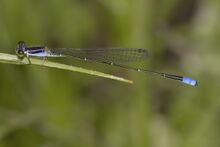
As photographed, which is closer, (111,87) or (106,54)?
Result: (106,54)

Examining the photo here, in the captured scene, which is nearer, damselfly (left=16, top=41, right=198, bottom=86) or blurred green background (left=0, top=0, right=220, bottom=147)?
damselfly (left=16, top=41, right=198, bottom=86)

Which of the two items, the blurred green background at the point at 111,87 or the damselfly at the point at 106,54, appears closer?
the damselfly at the point at 106,54

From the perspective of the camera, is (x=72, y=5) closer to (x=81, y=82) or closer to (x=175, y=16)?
(x=81, y=82)

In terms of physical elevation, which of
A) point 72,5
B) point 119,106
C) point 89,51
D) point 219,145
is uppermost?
point 72,5

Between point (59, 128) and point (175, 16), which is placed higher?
point (175, 16)

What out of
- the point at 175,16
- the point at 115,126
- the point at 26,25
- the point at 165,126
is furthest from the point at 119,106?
the point at 175,16

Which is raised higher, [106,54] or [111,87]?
[106,54]

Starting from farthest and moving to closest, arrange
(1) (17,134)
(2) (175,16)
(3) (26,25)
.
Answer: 1. (2) (175,16)
2. (3) (26,25)
3. (1) (17,134)

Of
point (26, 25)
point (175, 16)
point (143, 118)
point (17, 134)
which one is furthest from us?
point (175, 16)
